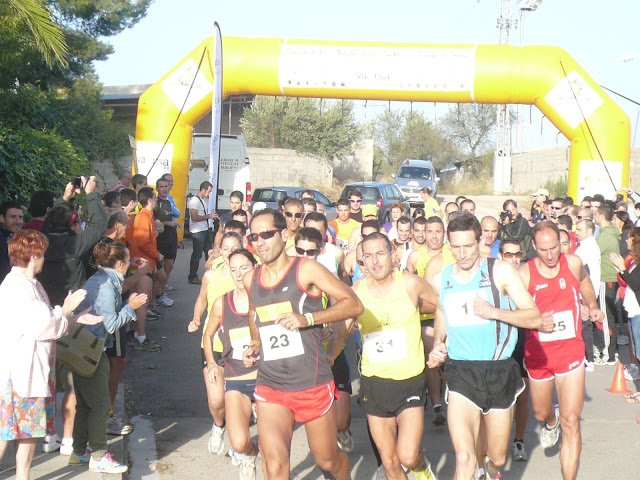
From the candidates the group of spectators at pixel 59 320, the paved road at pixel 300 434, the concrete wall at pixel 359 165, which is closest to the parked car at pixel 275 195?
the paved road at pixel 300 434

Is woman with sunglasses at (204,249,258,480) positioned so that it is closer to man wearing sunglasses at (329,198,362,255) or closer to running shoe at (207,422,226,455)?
running shoe at (207,422,226,455)

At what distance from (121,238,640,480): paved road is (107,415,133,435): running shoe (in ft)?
0.60

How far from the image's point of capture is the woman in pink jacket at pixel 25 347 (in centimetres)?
496

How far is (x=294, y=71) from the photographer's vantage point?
1448 cm

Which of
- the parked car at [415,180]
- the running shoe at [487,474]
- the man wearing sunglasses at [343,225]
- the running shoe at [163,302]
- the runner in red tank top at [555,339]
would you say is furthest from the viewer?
the parked car at [415,180]

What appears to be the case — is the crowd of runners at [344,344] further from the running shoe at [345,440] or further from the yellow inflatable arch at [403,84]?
the yellow inflatable arch at [403,84]

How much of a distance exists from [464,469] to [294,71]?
1065cm

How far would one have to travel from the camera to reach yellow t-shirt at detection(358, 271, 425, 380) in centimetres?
521

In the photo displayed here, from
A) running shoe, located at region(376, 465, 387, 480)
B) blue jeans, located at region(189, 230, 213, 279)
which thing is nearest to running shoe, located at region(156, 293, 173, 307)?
blue jeans, located at region(189, 230, 213, 279)

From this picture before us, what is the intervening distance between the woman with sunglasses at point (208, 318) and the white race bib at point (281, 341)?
1.33 m

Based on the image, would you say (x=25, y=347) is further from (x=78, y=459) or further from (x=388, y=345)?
(x=388, y=345)

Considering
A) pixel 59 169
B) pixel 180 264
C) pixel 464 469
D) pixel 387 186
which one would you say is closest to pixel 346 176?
pixel 387 186

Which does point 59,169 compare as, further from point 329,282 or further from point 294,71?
point 329,282

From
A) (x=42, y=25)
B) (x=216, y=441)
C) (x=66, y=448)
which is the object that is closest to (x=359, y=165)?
(x=42, y=25)
